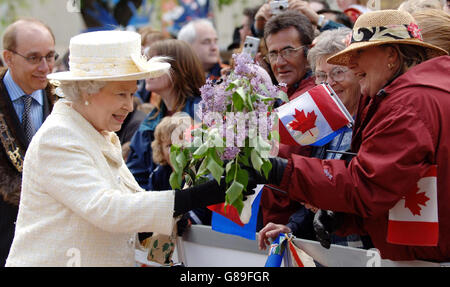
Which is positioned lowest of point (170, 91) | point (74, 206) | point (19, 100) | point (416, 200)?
point (170, 91)

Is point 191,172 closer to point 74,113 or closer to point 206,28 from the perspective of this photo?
point 74,113

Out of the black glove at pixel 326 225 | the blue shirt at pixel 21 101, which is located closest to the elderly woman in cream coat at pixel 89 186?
the black glove at pixel 326 225

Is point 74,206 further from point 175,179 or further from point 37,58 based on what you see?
point 37,58

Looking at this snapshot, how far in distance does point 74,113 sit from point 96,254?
0.71 m

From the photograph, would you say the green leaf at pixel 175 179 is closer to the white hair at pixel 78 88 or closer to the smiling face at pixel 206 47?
the white hair at pixel 78 88

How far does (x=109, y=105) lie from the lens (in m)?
3.24

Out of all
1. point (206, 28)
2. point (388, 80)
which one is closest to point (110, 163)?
point (388, 80)

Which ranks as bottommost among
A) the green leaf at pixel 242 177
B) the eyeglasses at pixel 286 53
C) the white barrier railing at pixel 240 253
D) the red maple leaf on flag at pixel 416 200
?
the white barrier railing at pixel 240 253

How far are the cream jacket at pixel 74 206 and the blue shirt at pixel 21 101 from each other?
73.0 inches

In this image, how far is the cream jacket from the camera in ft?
9.78

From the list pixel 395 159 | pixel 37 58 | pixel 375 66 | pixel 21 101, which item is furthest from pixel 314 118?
pixel 37 58

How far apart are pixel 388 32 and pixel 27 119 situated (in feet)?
9.57

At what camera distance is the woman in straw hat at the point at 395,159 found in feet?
9.92

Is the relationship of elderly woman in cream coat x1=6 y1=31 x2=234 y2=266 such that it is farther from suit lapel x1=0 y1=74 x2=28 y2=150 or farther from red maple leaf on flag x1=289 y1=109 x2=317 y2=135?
suit lapel x1=0 y1=74 x2=28 y2=150
